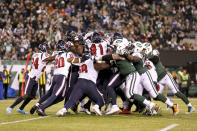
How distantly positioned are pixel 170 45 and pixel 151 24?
223cm

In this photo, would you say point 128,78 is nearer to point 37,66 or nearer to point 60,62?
point 60,62

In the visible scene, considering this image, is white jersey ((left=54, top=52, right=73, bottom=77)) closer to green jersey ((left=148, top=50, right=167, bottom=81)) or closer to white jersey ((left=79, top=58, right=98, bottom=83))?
white jersey ((left=79, top=58, right=98, bottom=83))

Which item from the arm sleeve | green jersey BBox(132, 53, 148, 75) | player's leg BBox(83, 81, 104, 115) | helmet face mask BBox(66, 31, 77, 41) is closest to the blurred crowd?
the arm sleeve

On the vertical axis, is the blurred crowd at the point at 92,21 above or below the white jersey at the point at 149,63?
above

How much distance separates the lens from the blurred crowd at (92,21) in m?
21.5

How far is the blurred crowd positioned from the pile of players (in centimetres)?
1037

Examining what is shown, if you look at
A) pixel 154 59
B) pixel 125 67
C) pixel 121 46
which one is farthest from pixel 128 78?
pixel 154 59

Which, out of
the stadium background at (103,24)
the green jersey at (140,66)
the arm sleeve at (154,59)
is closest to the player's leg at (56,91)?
the green jersey at (140,66)

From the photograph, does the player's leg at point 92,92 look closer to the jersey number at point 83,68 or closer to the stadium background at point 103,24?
the jersey number at point 83,68

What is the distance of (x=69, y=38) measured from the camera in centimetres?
1048

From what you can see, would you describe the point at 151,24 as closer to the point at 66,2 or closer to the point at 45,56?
the point at 66,2

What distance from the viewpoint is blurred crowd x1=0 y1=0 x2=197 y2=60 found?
70.5ft

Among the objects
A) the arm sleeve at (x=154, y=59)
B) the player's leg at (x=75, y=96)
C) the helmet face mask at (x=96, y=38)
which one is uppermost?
the helmet face mask at (x=96, y=38)

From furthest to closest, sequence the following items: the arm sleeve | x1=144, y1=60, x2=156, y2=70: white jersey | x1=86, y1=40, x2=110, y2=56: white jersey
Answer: the arm sleeve
x1=144, y1=60, x2=156, y2=70: white jersey
x1=86, y1=40, x2=110, y2=56: white jersey
